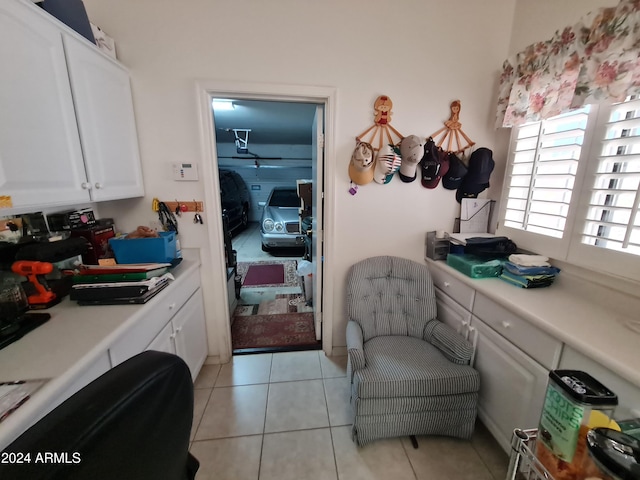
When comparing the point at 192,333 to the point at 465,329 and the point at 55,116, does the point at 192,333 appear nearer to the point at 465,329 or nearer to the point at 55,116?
the point at 55,116

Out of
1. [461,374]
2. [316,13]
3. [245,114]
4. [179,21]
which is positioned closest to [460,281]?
[461,374]

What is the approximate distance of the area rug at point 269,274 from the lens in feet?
11.4

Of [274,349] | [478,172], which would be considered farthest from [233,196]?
[478,172]

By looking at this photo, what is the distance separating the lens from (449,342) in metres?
1.46

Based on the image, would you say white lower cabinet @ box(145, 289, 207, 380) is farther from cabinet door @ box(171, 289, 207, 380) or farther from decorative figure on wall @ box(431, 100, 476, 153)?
decorative figure on wall @ box(431, 100, 476, 153)

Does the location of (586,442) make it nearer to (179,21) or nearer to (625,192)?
(625,192)

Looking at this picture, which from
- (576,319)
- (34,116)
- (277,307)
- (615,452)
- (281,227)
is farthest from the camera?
(281,227)

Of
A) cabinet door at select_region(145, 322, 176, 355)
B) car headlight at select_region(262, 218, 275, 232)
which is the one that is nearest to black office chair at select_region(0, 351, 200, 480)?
cabinet door at select_region(145, 322, 176, 355)

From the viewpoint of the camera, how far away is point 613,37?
3.47 feet

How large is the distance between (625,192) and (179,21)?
2517mm

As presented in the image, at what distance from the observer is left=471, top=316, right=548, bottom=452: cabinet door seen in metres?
1.13

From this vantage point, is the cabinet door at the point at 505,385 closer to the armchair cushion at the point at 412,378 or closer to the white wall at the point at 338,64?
the armchair cushion at the point at 412,378

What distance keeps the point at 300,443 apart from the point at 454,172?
202cm

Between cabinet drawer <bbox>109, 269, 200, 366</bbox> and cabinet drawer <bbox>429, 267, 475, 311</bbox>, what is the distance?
1737mm
